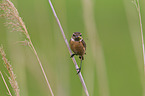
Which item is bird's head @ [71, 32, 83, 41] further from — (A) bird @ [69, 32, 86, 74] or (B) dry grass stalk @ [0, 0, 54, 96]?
(B) dry grass stalk @ [0, 0, 54, 96]

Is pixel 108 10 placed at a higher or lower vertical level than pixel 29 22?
lower

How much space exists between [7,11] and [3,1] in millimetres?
87

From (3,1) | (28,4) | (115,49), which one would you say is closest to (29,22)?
(28,4)

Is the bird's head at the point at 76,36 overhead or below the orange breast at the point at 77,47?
overhead

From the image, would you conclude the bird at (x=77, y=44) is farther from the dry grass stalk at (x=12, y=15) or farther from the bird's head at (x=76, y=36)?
the dry grass stalk at (x=12, y=15)

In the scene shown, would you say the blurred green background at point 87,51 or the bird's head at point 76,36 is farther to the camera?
the blurred green background at point 87,51

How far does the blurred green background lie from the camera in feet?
9.32

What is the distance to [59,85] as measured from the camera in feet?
9.14

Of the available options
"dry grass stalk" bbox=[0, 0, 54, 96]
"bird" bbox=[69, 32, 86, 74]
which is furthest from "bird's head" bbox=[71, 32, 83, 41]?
"dry grass stalk" bbox=[0, 0, 54, 96]

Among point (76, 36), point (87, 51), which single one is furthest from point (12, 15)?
point (87, 51)

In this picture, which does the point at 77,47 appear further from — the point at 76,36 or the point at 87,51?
the point at 87,51

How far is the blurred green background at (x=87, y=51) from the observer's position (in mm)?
2842

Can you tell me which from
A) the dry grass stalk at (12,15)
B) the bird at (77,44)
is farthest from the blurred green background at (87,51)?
the dry grass stalk at (12,15)

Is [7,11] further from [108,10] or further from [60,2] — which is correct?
[108,10]
